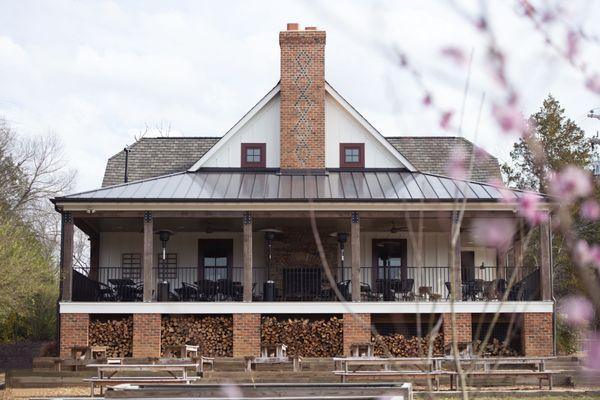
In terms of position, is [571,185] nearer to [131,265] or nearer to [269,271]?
[269,271]

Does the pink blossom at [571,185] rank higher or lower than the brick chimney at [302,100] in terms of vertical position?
lower

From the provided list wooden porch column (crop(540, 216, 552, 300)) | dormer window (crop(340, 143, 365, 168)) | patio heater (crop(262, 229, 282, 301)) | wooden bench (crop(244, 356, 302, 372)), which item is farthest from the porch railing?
dormer window (crop(340, 143, 365, 168))

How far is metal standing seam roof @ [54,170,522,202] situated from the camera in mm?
22203

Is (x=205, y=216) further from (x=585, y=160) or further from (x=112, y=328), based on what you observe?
(x=585, y=160)

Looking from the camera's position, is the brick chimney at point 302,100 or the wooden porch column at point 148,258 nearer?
the wooden porch column at point 148,258

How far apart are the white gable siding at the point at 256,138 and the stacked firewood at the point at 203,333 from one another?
5.14 meters

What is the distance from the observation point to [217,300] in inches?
890

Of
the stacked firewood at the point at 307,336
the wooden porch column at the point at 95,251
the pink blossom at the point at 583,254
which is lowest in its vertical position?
the stacked firewood at the point at 307,336

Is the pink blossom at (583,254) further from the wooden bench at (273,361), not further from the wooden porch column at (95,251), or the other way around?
the wooden porch column at (95,251)

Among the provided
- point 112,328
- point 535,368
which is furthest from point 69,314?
point 535,368

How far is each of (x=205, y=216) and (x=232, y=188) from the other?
1606 mm

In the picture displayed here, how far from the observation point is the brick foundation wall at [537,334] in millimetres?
22078

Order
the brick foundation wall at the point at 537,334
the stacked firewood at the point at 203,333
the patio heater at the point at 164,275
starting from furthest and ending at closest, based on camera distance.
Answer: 1. the patio heater at the point at 164,275
2. the brick foundation wall at the point at 537,334
3. the stacked firewood at the point at 203,333

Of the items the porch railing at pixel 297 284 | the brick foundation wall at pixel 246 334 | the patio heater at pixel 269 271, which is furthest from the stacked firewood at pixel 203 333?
the patio heater at pixel 269 271
